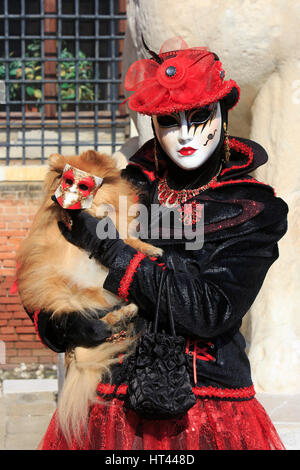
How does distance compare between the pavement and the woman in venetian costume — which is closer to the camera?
the woman in venetian costume

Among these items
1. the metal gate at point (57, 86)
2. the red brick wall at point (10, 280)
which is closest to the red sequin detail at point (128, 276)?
the red brick wall at point (10, 280)

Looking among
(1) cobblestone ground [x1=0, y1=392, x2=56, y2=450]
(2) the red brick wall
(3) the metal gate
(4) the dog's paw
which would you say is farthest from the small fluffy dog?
(3) the metal gate

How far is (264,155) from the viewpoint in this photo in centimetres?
179

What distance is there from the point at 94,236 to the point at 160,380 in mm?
440

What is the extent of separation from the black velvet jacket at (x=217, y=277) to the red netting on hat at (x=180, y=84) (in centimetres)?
23

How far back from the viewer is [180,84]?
5.33ft

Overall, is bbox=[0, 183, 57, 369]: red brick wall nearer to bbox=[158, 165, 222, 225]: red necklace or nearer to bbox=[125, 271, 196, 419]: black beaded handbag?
bbox=[158, 165, 222, 225]: red necklace

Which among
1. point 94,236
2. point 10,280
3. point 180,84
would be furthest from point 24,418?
point 180,84

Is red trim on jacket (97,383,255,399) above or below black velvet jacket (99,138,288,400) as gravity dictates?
below

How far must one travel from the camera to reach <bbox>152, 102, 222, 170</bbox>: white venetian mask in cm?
169

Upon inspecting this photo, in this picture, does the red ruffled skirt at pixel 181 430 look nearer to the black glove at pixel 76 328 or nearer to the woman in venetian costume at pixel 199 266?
the woman in venetian costume at pixel 199 266

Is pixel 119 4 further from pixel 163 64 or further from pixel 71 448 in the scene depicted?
pixel 71 448

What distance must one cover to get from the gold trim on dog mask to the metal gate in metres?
5.07

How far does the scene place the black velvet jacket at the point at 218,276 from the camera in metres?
1.54
